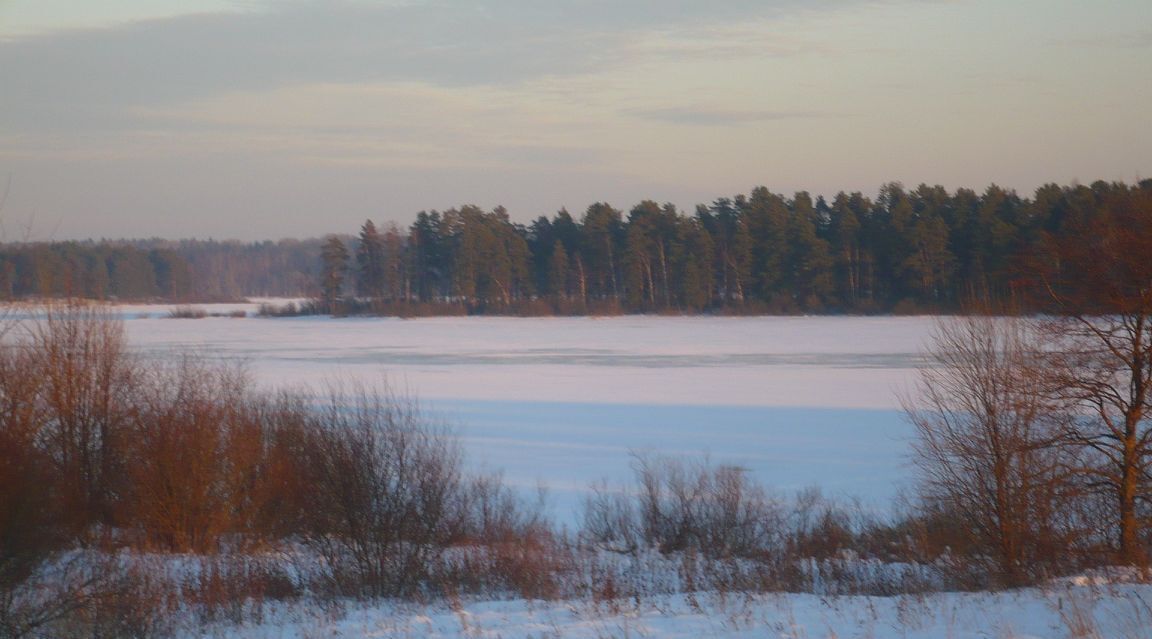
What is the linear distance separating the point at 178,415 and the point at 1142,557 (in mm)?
11538

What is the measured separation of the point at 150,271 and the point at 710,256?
2576 inches

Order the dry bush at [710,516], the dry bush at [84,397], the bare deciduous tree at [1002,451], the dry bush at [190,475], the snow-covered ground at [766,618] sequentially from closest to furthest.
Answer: the snow-covered ground at [766,618] < the bare deciduous tree at [1002,451] < the dry bush at [190,475] < the dry bush at [84,397] < the dry bush at [710,516]

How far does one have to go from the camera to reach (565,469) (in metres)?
16.6

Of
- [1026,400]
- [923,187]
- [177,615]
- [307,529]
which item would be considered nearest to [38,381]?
[307,529]

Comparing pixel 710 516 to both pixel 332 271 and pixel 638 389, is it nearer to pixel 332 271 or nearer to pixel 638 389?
pixel 638 389

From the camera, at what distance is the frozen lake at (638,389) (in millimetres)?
16891

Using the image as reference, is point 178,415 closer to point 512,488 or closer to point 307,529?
point 307,529

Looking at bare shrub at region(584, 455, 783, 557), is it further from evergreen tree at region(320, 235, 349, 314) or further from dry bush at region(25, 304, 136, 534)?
evergreen tree at region(320, 235, 349, 314)

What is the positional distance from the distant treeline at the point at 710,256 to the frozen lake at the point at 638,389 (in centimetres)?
1488

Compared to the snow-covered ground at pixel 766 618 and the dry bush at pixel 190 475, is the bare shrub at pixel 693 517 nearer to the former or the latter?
the snow-covered ground at pixel 766 618

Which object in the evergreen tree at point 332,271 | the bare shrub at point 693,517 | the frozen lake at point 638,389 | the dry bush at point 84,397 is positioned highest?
the evergreen tree at point 332,271

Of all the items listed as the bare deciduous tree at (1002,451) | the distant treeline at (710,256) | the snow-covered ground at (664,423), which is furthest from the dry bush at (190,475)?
the distant treeline at (710,256)

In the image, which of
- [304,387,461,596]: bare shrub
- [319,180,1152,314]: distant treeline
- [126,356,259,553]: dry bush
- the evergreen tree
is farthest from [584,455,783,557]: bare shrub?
the evergreen tree

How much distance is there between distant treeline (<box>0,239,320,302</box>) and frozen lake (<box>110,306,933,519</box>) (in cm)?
506
